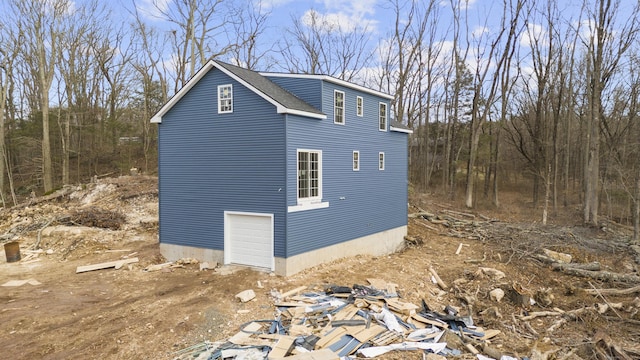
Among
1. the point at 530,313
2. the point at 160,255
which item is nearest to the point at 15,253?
the point at 160,255

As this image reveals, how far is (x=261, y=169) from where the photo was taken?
12312 mm

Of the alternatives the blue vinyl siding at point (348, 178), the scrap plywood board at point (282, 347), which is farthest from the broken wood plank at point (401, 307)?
the blue vinyl siding at point (348, 178)

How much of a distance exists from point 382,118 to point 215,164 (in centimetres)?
813

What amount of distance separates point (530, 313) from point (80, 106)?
1437 inches

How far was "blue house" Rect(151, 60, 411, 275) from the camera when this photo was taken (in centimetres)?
1214

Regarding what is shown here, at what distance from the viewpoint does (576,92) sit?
99.0 feet

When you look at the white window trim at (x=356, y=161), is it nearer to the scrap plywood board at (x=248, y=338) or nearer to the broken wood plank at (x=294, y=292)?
the broken wood plank at (x=294, y=292)

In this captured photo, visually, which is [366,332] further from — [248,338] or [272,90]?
[272,90]

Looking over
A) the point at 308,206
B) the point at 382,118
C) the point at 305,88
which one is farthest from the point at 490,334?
the point at 382,118

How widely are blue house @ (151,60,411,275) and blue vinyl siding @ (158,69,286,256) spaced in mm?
35

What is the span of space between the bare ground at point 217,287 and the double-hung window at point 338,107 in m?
5.41

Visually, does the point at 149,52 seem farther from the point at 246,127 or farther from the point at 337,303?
the point at 337,303

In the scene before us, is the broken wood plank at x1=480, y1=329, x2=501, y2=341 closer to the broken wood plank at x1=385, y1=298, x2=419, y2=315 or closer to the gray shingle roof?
the broken wood plank at x1=385, y1=298, x2=419, y2=315

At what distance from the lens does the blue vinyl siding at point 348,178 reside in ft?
40.9
